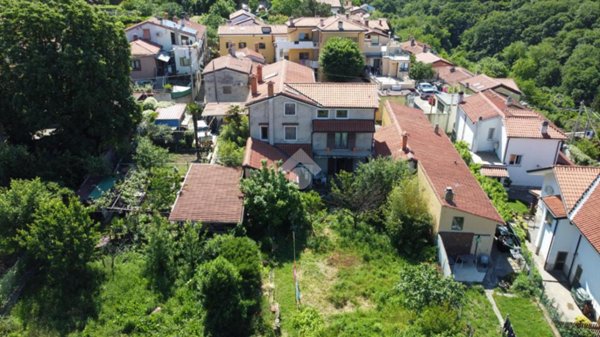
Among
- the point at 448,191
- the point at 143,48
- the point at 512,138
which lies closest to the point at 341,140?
the point at 448,191

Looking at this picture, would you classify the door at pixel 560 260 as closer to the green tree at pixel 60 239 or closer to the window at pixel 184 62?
the green tree at pixel 60 239

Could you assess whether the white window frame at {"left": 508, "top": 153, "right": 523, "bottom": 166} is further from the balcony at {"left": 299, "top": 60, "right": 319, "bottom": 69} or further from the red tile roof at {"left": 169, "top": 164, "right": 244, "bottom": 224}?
the balcony at {"left": 299, "top": 60, "right": 319, "bottom": 69}

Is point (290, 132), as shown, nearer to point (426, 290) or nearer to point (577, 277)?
point (426, 290)

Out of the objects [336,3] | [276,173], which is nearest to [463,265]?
[276,173]

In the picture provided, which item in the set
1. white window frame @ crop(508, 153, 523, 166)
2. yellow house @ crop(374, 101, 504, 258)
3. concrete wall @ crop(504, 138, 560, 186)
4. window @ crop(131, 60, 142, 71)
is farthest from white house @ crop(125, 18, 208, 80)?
concrete wall @ crop(504, 138, 560, 186)

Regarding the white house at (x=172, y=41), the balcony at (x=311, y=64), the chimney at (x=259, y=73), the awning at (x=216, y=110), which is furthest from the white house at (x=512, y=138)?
the white house at (x=172, y=41)

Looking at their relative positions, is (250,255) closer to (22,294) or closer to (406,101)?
(22,294)

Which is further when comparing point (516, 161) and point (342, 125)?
point (516, 161)
